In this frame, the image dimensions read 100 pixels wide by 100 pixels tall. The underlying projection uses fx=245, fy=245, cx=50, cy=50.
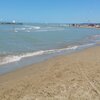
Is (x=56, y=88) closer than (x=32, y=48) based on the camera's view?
Yes

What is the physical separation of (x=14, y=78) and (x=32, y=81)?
52.8 inches

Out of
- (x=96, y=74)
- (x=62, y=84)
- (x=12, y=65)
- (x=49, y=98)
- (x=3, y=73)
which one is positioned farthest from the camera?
(x=12, y=65)

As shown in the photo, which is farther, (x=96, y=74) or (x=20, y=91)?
(x=96, y=74)

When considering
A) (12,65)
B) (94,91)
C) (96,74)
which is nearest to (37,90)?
(94,91)

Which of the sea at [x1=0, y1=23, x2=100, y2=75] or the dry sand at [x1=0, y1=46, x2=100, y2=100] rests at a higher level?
the dry sand at [x1=0, y1=46, x2=100, y2=100]

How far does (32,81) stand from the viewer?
8.24 m

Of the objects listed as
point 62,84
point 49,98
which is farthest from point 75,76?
point 49,98

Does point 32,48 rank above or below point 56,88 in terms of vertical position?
below

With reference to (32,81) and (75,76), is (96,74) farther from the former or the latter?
(32,81)

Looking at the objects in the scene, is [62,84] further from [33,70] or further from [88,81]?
[33,70]

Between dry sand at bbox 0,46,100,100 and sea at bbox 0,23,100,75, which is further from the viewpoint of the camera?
sea at bbox 0,23,100,75

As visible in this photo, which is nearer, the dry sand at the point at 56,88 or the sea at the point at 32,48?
the dry sand at the point at 56,88

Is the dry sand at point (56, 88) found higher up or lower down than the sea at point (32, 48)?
higher up

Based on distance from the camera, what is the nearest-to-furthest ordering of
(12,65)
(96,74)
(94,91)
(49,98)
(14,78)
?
1. (49,98)
2. (94,91)
3. (96,74)
4. (14,78)
5. (12,65)
